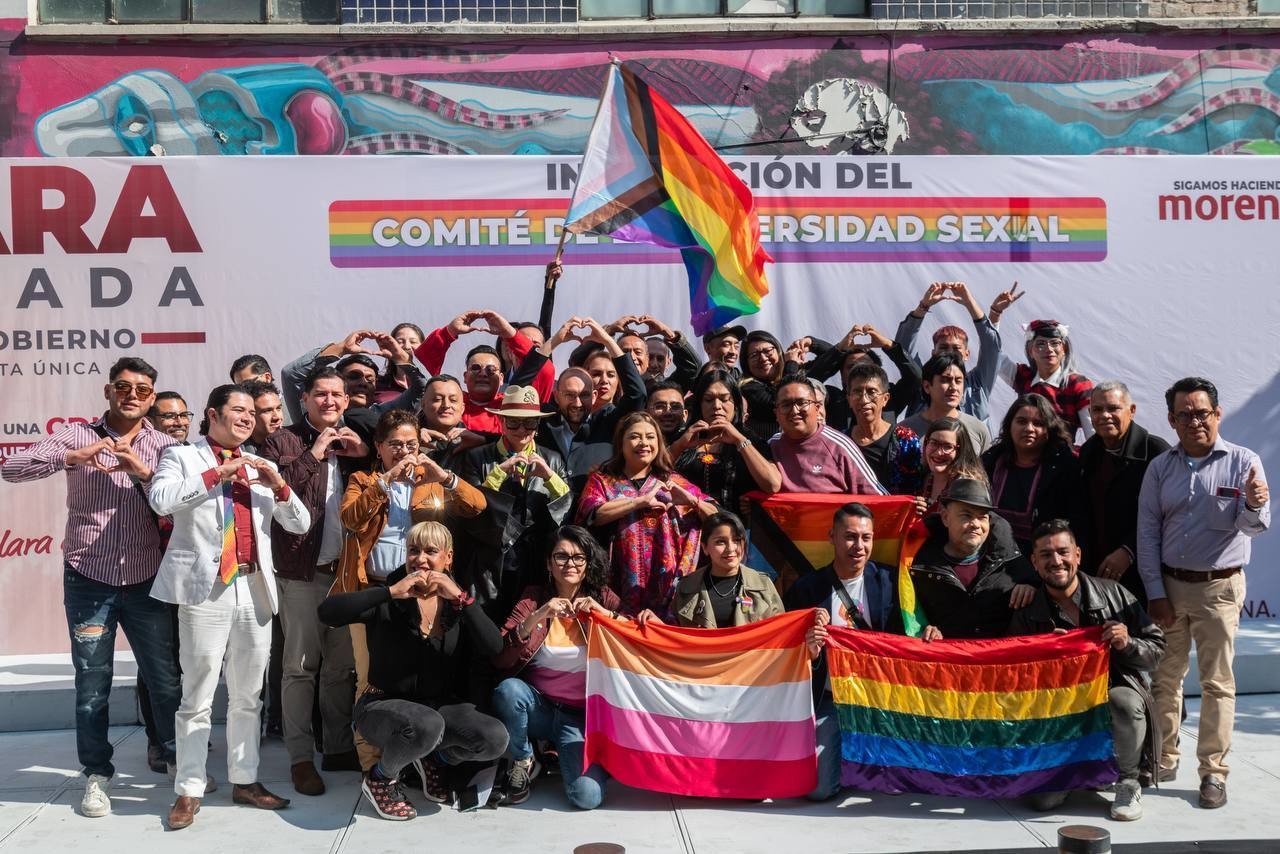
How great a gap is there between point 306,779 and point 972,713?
3.07 m

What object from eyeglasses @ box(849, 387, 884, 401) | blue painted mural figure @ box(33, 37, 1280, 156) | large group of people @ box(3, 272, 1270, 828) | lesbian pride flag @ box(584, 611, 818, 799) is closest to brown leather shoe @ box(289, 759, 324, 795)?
large group of people @ box(3, 272, 1270, 828)

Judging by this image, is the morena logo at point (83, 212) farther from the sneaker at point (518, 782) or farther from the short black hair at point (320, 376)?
the sneaker at point (518, 782)

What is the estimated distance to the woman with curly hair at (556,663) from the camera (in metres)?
5.84

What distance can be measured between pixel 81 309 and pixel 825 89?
5799 mm

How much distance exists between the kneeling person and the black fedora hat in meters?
0.27

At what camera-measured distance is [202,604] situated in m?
5.61

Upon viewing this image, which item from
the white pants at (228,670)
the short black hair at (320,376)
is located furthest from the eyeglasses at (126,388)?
the white pants at (228,670)

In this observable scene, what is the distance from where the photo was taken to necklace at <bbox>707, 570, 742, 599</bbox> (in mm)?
5992

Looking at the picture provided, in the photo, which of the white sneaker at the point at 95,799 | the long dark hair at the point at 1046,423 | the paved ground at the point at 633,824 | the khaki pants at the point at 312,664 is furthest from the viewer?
the long dark hair at the point at 1046,423

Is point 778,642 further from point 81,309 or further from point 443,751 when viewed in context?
point 81,309

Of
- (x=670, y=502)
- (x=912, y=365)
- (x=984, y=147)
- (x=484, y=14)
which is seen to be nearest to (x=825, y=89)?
(x=984, y=147)

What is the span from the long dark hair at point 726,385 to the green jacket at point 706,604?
1162 mm

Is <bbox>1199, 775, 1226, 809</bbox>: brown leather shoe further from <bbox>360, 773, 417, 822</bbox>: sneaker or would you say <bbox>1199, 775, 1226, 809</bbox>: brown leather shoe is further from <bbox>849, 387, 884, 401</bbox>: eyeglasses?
<bbox>360, 773, 417, 822</bbox>: sneaker

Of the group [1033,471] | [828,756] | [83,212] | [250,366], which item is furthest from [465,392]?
[1033,471]
